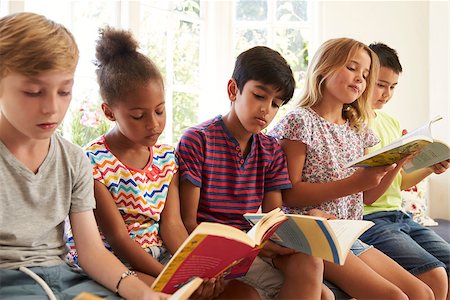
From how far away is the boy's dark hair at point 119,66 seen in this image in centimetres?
180

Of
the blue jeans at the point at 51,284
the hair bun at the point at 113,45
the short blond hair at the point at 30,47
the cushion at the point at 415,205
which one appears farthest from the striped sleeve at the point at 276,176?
the cushion at the point at 415,205

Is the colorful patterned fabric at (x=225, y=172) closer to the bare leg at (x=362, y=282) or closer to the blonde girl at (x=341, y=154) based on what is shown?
the blonde girl at (x=341, y=154)

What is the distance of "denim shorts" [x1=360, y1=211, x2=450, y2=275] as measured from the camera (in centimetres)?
231

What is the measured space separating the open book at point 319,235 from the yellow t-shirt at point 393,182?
0.87 meters

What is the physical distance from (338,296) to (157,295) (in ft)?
2.92

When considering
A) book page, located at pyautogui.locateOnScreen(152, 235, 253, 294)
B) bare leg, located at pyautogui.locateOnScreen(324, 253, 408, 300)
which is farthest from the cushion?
book page, located at pyautogui.locateOnScreen(152, 235, 253, 294)

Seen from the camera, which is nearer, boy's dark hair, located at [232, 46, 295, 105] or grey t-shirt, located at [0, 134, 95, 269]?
grey t-shirt, located at [0, 134, 95, 269]

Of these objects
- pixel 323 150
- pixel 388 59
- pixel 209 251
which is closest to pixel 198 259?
pixel 209 251

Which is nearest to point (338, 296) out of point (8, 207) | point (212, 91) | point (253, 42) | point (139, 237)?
point (139, 237)

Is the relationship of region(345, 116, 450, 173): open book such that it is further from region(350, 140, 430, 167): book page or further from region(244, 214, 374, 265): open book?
region(244, 214, 374, 265): open book

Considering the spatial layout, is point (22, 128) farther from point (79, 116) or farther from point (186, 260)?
point (79, 116)

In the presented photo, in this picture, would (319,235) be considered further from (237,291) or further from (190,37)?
(190,37)

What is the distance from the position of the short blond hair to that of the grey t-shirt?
0.21 m

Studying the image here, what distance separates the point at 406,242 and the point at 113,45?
1325 millimetres
